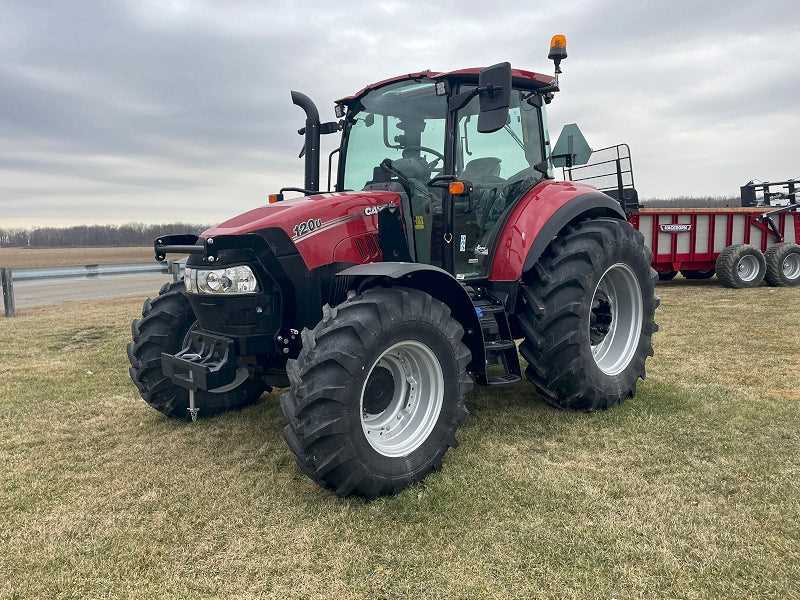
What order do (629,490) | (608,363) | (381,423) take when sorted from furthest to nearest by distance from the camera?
(608,363), (381,423), (629,490)

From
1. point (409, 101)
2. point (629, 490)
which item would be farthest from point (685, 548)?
point (409, 101)

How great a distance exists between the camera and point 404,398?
11.6 ft

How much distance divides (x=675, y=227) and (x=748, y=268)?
6.34 ft

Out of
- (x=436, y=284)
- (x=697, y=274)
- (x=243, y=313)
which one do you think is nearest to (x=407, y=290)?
(x=436, y=284)

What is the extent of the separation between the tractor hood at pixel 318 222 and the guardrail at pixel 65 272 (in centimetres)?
556

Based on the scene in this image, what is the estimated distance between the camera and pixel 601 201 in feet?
15.6

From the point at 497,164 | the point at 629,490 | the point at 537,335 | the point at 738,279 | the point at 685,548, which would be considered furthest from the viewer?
the point at 738,279

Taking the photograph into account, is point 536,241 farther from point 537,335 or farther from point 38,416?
point 38,416

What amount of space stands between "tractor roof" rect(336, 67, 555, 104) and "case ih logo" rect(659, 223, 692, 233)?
829 cm

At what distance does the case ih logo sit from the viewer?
39.1 feet

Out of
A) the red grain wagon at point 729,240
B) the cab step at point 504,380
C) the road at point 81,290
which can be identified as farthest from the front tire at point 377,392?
the road at point 81,290

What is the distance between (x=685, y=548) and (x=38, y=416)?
15.1ft

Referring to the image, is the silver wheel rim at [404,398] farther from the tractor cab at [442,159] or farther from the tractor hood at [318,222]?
the tractor cab at [442,159]

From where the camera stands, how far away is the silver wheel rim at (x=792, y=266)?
12.6m
